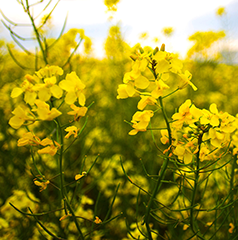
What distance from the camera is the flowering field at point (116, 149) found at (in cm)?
85

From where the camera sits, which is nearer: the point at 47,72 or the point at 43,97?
the point at 43,97

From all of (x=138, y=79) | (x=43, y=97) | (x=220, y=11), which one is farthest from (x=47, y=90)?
(x=220, y=11)

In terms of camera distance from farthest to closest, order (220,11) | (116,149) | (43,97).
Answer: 1. (220,11)
2. (116,149)
3. (43,97)

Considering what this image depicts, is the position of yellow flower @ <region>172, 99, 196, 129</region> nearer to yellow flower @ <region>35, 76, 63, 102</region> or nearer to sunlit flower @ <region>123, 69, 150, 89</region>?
sunlit flower @ <region>123, 69, 150, 89</region>

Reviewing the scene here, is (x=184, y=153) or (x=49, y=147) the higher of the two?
(x=49, y=147)

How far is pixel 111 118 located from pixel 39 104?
8.88 feet

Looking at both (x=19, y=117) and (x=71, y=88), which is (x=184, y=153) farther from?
(x=19, y=117)

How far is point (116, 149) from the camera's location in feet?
9.79

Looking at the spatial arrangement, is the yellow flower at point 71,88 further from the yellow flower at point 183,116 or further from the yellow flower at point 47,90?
the yellow flower at point 183,116

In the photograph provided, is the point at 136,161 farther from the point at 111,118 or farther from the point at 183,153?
the point at 183,153

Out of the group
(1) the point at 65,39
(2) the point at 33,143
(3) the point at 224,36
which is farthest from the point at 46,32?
(3) the point at 224,36

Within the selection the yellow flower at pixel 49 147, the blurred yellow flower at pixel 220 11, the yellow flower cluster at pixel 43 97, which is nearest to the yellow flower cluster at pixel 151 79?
the yellow flower cluster at pixel 43 97

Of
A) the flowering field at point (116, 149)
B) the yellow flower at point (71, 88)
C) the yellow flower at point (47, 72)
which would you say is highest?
the yellow flower at point (47, 72)

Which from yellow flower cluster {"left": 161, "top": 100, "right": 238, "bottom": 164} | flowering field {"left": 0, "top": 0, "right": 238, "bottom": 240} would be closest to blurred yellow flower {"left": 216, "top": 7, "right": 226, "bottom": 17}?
flowering field {"left": 0, "top": 0, "right": 238, "bottom": 240}
